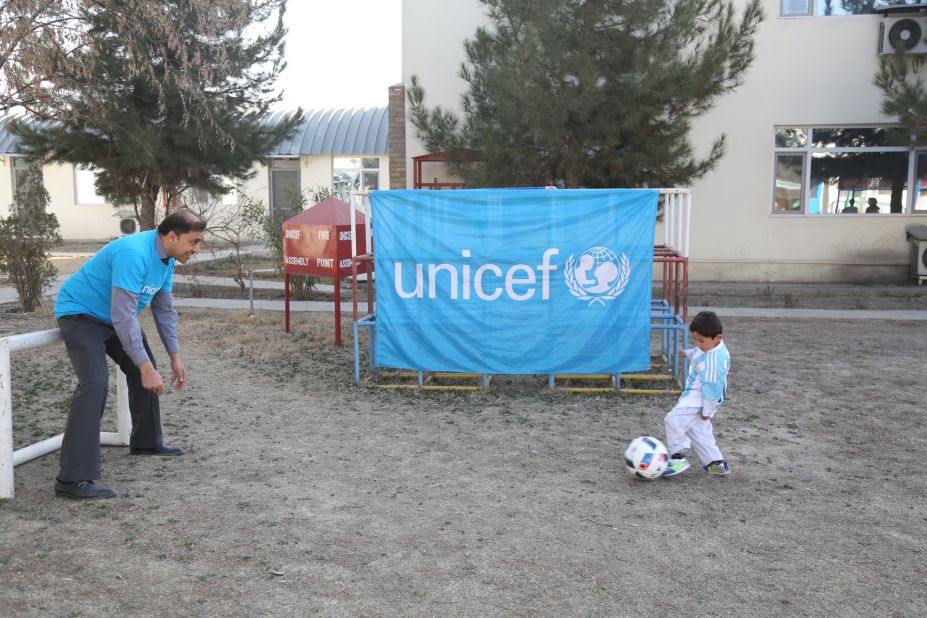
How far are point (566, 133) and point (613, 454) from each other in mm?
7475

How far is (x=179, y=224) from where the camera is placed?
16.6 ft

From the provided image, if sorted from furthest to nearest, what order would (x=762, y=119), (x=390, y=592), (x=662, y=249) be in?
(x=762, y=119) < (x=662, y=249) < (x=390, y=592)

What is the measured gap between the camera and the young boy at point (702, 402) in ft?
18.1

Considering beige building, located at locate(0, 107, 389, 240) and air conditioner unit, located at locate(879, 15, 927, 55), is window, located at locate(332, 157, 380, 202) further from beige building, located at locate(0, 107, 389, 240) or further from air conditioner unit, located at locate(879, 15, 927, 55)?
air conditioner unit, located at locate(879, 15, 927, 55)

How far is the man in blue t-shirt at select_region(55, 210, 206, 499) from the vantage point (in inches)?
194

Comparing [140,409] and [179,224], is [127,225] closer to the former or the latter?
[140,409]

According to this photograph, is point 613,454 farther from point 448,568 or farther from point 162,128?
point 162,128

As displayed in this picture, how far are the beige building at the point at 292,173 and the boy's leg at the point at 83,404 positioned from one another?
75.4 feet

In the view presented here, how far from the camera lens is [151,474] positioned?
5543mm

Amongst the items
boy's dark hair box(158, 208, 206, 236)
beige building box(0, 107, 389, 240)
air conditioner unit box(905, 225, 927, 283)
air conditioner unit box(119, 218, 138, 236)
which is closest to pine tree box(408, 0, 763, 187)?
air conditioner unit box(905, 225, 927, 283)

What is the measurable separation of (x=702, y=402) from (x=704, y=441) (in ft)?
0.85

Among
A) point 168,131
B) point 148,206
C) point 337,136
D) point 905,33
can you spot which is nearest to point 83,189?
point 337,136

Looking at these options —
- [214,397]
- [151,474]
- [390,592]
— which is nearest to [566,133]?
[214,397]

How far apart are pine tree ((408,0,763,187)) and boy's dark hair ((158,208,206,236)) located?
26.2 feet
